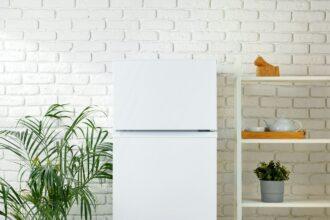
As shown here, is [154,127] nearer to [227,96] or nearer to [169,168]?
[169,168]

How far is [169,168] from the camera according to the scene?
3.30 meters

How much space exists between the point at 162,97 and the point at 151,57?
0.62 metres

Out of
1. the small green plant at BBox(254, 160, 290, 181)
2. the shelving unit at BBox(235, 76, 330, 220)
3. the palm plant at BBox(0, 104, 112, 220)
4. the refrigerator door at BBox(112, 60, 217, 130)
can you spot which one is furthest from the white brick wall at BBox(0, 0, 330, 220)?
the refrigerator door at BBox(112, 60, 217, 130)

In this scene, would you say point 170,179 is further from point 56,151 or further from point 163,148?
point 56,151

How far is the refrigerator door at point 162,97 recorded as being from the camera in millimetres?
3307

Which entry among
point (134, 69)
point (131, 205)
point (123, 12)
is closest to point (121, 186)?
point (131, 205)

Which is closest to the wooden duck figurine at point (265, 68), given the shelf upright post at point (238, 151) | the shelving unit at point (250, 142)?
the shelving unit at point (250, 142)

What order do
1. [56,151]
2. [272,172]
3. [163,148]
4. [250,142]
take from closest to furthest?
[163,148] → [250,142] → [272,172] → [56,151]

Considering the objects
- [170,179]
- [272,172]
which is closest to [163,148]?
[170,179]

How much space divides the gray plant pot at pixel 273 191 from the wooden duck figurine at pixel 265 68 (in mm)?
636

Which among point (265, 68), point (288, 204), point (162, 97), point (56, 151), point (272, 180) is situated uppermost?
point (265, 68)

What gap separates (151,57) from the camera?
12.7 feet

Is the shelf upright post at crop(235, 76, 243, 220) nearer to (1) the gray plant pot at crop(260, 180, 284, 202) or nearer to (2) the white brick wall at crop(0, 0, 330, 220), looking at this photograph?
(1) the gray plant pot at crop(260, 180, 284, 202)

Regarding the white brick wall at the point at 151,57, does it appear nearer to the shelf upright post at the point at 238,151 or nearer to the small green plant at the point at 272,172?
the small green plant at the point at 272,172
